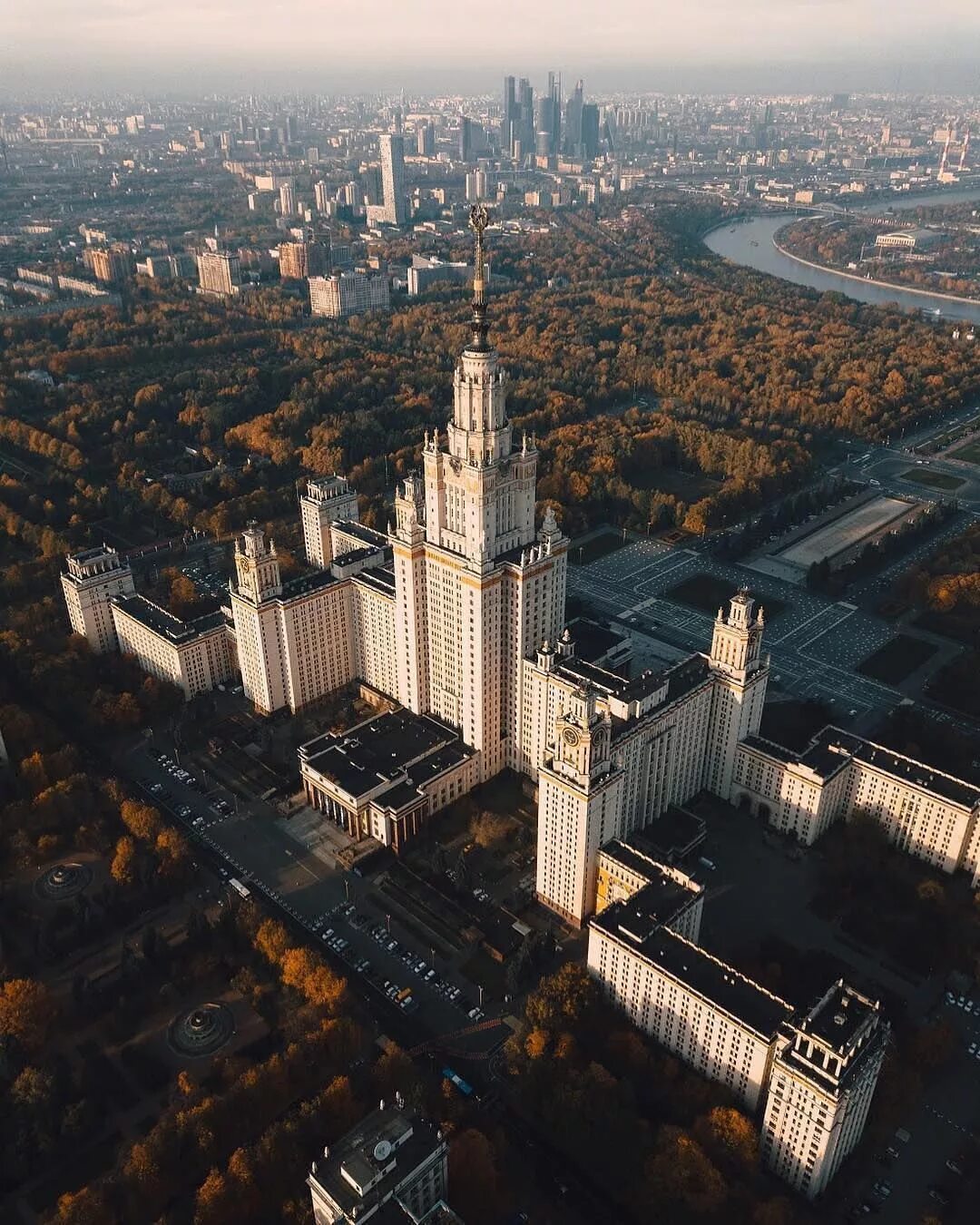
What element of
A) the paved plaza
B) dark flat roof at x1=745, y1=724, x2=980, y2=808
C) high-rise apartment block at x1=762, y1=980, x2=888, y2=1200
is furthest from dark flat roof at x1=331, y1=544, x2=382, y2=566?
high-rise apartment block at x1=762, y1=980, x2=888, y2=1200

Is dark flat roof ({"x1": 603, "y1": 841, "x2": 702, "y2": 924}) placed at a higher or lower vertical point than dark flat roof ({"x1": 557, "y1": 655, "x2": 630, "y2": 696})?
lower

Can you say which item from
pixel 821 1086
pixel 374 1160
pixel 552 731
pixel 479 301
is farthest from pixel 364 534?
pixel 821 1086

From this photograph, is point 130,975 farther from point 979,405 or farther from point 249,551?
point 979,405

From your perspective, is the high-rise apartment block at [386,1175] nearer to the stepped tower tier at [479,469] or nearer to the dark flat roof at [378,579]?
the stepped tower tier at [479,469]

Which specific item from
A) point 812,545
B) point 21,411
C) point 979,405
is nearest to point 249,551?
point 812,545

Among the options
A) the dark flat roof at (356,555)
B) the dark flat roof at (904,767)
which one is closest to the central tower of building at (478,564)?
the dark flat roof at (356,555)

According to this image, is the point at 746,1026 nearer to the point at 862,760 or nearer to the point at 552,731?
the point at 552,731

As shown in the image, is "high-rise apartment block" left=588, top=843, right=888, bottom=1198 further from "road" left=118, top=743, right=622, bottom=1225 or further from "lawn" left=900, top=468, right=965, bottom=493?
"lawn" left=900, top=468, right=965, bottom=493
